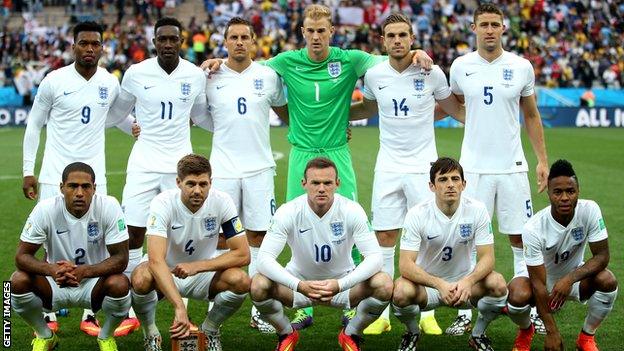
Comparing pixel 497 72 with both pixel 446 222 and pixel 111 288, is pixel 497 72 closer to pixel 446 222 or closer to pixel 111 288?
pixel 446 222

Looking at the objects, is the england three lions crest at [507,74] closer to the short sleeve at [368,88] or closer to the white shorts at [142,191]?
the short sleeve at [368,88]

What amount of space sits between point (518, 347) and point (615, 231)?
5528 mm

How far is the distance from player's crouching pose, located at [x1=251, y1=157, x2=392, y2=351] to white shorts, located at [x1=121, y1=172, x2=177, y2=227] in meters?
1.24

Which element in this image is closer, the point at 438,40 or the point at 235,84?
the point at 235,84

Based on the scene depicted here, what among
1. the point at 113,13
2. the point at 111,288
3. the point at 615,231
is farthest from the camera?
the point at 113,13

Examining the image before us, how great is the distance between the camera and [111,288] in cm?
686

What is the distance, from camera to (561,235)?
7.00 metres

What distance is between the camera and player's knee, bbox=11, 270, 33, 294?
22.2 feet

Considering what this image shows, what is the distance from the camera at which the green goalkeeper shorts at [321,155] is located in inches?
317

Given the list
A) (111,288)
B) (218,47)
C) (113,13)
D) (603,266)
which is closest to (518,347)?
(603,266)

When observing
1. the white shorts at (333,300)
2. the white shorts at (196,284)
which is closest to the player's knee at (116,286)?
the white shorts at (196,284)

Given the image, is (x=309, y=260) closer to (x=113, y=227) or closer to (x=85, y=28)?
(x=113, y=227)

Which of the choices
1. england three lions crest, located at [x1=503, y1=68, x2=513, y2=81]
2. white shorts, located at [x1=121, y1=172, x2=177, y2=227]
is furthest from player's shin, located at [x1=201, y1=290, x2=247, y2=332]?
england three lions crest, located at [x1=503, y1=68, x2=513, y2=81]

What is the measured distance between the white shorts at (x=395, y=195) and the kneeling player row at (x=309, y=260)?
73 centimetres
